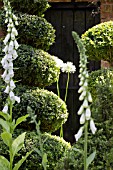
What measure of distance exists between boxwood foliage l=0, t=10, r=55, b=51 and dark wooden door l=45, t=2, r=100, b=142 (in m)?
2.34

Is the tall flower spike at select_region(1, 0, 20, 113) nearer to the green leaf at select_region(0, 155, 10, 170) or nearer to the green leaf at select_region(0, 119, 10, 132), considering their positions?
the green leaf at select_region(0, 119, 10, 132)

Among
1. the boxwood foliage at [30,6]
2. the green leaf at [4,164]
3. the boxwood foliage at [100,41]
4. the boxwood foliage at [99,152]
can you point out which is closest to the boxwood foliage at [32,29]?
the boxwood foliage at [30,6]

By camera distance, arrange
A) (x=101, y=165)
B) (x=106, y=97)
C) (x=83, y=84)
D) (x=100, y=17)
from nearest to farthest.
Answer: (x=83, y=84) < (x=101, y=165) < (x=106, y=97) < (x=100, y=17)

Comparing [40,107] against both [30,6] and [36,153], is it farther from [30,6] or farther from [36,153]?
[30,6]

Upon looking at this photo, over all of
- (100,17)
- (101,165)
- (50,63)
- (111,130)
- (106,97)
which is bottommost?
(101,165)

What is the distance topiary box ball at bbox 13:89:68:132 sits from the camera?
453 centimetres

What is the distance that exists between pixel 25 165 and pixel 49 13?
11.3 ft

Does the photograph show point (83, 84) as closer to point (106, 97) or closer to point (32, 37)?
point (106, 97)

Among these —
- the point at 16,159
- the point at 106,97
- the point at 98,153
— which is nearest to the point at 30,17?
the point at 16,159

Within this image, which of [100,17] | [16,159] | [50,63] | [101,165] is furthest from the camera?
[100,17]

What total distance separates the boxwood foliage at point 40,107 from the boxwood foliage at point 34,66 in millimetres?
106

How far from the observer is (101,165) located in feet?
9.28

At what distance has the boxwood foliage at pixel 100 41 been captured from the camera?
512 cm

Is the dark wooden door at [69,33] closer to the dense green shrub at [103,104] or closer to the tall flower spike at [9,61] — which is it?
the dense green shrub at [103,104]
